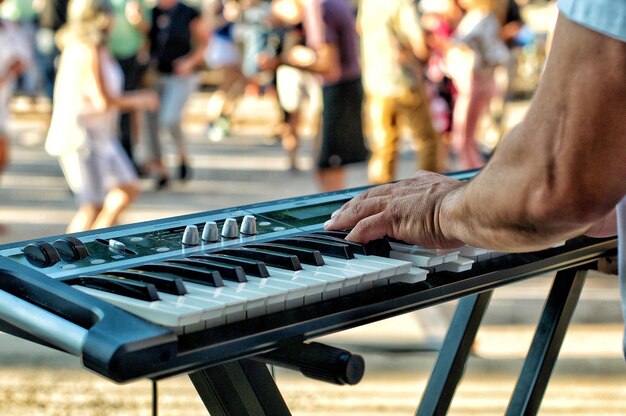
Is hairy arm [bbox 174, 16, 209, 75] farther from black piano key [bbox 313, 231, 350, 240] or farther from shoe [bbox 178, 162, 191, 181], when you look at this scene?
black piano key [bbox 313, 231, 350, 240]

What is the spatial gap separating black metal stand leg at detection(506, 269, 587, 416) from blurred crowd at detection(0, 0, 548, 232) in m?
3.42

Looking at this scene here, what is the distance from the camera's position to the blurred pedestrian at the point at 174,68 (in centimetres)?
834

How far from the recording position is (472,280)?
1549 mm

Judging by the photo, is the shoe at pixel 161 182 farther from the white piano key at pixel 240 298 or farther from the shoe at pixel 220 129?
the white piano key at pixel 240 298

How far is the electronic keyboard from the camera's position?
1.22 meters

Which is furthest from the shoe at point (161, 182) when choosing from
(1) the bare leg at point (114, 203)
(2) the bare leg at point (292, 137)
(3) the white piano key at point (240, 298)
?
(3) the white piano key at point (240, 298)

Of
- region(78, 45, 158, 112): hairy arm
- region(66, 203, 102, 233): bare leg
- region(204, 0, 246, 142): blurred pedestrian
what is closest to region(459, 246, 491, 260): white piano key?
region(66, 203, 102, 233): bare leg

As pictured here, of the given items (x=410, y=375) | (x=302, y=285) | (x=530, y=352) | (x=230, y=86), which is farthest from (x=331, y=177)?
(x=230, y=86)

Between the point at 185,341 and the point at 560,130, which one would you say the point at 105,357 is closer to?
the point at 185,341

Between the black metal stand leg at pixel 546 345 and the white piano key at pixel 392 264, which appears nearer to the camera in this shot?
the white piano key at pixel 392 264

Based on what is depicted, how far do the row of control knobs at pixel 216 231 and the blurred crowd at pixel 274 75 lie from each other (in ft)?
12.2

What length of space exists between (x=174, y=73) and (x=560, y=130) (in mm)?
7463

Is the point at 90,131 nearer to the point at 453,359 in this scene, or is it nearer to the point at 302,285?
the point at 453,359

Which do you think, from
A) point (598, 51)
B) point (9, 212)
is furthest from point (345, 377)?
point (9, 212)
